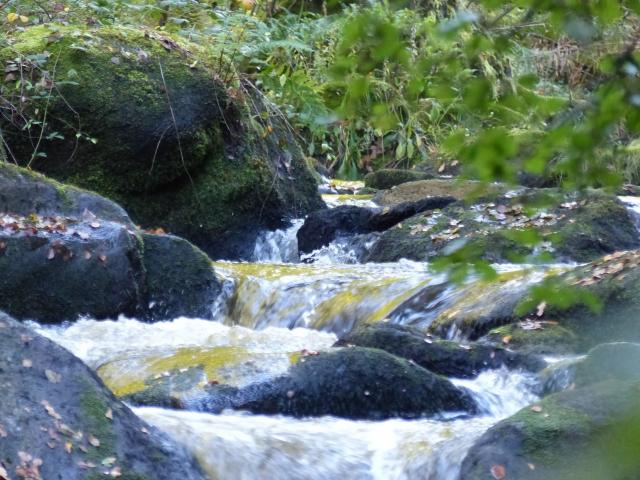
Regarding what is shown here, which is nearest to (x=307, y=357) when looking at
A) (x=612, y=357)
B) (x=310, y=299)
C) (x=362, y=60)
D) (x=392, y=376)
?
(x=392, y=376)

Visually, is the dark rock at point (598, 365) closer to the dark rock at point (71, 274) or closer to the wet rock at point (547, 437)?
the wet rock at point (547, 437)

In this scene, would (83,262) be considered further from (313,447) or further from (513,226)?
(513,226)

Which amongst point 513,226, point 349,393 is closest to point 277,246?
point 513,226

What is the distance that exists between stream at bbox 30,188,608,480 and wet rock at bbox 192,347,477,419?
7cm

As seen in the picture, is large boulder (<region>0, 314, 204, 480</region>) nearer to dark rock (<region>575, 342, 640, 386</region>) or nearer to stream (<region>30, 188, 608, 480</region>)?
stream (<region>30, 188, 608, 480</region>)

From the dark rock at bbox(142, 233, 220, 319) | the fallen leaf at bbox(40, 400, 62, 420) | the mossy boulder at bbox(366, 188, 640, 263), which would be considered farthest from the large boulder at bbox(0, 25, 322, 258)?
the fallen leaf at bbox(40, 400, 62, 420)

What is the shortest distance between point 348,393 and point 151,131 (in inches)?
189

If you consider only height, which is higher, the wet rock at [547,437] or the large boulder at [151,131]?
the wet rock at [547,437]

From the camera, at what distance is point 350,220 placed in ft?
30.6

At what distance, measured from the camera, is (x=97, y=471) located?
3.42m

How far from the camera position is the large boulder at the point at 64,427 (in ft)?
11.0

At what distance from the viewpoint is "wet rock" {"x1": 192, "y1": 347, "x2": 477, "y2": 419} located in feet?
15.3

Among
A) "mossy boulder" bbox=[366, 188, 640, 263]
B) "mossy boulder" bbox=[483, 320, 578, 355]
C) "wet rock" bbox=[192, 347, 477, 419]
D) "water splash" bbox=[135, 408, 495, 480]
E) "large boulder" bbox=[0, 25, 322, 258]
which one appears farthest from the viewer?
"large boulder" bbox=[0, 25, 322, 258]

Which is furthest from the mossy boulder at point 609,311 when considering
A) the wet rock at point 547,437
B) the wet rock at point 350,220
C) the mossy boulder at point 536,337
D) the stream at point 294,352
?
the wet rock at point 350,220
